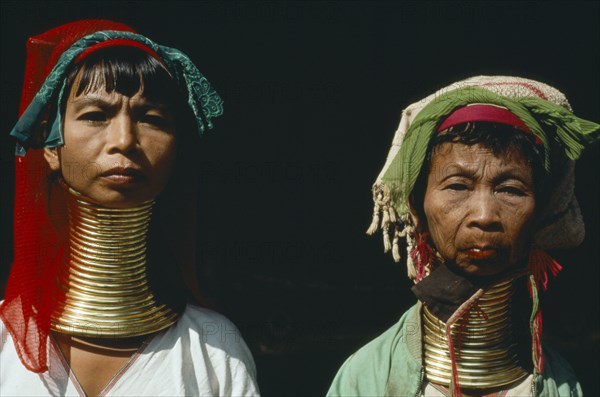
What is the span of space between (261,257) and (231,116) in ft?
2.47

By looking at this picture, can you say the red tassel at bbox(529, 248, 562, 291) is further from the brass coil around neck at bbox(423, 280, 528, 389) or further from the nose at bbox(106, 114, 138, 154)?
the nose at bbox(106, 114, 138, 154)

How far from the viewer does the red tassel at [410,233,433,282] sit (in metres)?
3.61

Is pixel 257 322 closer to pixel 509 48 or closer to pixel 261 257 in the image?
pixel 261 257

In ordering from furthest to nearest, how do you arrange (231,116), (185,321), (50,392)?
(231,116) → (185,321) → (50,392)

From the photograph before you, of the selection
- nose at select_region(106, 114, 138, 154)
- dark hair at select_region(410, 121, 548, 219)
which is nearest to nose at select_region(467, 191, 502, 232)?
dark hair at select_region(410, 121, 548, 219)

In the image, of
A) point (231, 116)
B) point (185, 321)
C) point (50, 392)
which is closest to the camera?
point (50, 392)

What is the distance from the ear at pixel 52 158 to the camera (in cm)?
355

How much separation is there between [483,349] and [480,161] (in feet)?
2.22

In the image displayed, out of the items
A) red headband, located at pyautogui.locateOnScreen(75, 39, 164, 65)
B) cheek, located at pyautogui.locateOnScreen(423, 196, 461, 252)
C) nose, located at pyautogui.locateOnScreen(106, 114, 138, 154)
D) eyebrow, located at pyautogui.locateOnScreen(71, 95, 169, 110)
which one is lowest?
cheek, located at pyautogui.locateOnScreen(423, 196, 461, 252)

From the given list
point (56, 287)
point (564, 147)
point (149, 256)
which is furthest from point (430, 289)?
point (56, 287)

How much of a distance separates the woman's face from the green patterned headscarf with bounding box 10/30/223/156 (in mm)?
865

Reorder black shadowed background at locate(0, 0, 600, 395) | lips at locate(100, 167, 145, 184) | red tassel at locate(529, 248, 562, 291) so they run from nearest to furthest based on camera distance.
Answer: lips at locate(100, 167, 145, 184)
red tassel at locate(529, 248, 562, 291)
black shadowed background at locate(0, 0, 600, 395)

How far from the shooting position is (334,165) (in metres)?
5.26

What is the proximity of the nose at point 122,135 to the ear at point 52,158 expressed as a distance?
0.85ft
